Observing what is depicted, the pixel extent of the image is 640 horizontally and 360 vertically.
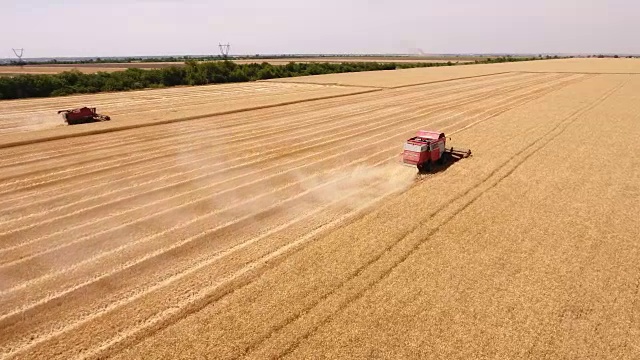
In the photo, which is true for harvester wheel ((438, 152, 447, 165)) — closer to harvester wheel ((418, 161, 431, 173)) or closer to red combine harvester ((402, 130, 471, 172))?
red combine harvester ((402, 130, 471, 172))

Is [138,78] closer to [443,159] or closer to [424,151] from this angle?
[443,159]

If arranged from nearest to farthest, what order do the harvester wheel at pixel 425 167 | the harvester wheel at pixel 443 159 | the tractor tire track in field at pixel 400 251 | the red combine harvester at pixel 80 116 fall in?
the tractor tire track in field at pixel 400 251, the harvester wheel at pixel 425 167, the harvester wheel at pixel 443 159, the red combine harvester at pixel 80 116

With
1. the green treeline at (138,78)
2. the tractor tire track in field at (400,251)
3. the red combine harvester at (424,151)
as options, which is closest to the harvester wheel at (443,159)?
the red combine harvester at (424,151)

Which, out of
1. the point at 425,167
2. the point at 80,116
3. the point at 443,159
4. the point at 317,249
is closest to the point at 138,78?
the point at 80,116

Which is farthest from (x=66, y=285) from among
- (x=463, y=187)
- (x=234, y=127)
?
(x=234, y=127)

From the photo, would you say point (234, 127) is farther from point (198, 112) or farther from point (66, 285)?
point (66, 285)

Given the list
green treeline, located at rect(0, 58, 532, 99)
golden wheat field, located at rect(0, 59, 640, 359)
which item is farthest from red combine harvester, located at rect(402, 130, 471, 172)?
green treeline, located at rect(0, 58, 532, 99)

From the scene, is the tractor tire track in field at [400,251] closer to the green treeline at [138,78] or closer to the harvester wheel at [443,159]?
the harvester wheel at [443,159]
